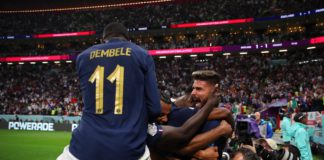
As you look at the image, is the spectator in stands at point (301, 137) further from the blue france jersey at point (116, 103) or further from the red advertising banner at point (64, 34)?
the red advertising banner at point (64, 34)

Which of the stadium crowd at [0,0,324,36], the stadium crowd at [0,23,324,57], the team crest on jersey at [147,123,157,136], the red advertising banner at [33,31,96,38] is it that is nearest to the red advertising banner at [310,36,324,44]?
the stadium crowd at [0,23,324,57]

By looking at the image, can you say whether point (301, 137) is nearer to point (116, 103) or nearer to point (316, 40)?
point (116, 103)

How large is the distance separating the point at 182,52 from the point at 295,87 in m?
15.7

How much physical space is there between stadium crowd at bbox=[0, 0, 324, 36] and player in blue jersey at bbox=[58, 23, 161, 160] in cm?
3642

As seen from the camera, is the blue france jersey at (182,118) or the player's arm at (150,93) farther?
the blue france jersey at (182,118)

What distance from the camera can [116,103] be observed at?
8.45ft

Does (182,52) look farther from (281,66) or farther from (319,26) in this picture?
(319,26)

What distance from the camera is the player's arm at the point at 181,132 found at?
9.65ft

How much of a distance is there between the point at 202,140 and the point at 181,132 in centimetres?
26

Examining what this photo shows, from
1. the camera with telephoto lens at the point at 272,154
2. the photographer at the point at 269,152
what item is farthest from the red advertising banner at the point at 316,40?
the camera with telephoto lens at the point at 272,154

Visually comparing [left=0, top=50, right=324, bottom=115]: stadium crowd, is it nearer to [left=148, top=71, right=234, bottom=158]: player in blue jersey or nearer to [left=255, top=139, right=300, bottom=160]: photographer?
[left=255, top=139, right=300, bottom=160]: photographer

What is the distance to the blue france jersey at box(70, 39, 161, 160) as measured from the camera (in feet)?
8.27

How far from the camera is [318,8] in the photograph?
3469cm

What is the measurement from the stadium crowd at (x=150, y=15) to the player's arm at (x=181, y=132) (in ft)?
118
